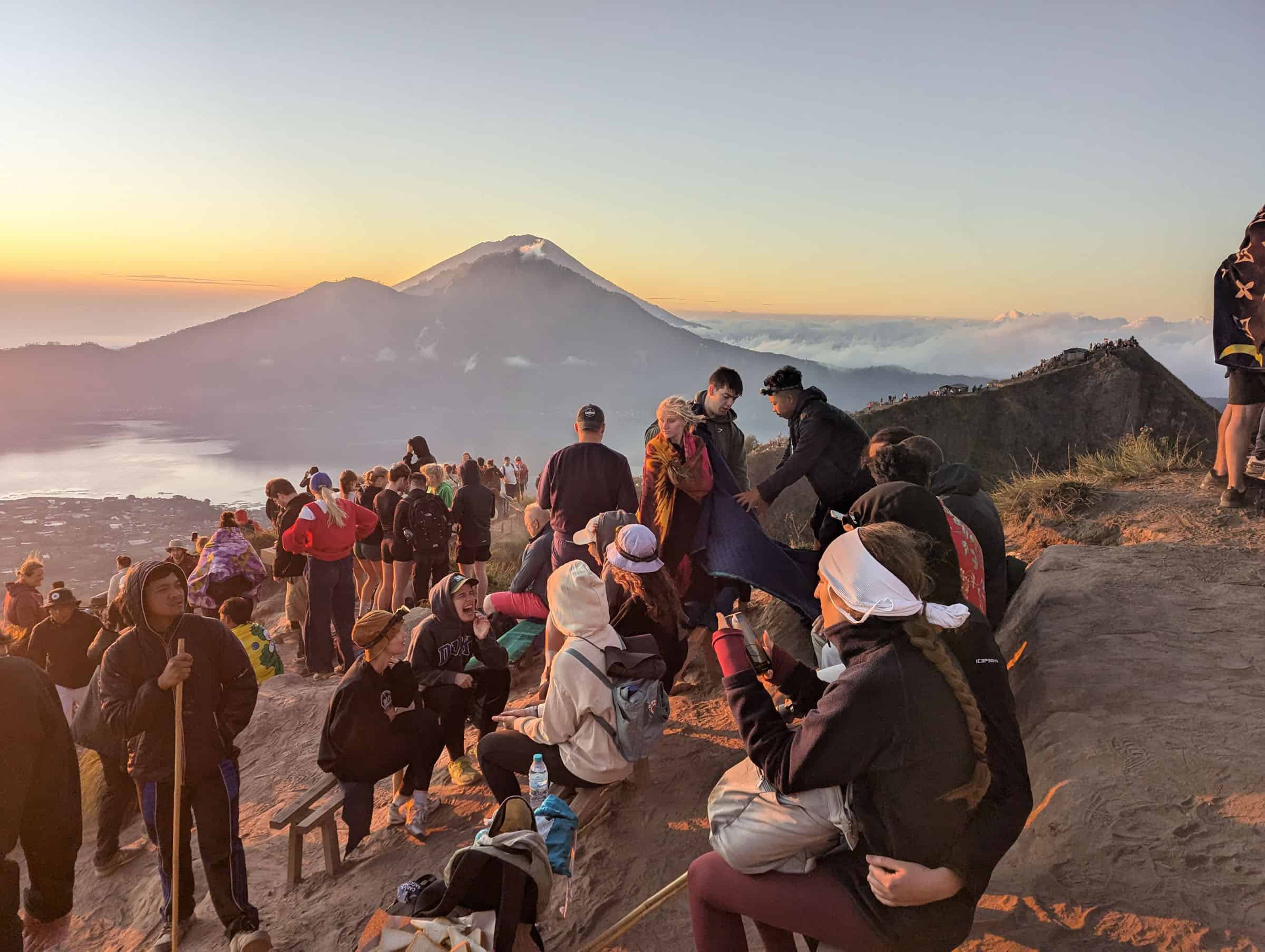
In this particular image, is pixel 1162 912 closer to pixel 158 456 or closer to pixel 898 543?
pixel 898 543

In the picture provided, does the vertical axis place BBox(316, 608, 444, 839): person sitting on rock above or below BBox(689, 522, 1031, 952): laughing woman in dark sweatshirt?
below

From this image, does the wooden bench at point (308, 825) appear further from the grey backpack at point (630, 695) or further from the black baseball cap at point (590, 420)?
the black baseball cap at point (590, 420)

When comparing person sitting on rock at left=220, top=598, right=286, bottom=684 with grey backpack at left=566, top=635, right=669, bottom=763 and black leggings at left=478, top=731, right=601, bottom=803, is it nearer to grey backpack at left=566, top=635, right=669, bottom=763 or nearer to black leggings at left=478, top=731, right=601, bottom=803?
black leggings at left=478, top=731, right=601, bottom=803

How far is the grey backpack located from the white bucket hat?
58 cm

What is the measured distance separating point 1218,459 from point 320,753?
7421 mm

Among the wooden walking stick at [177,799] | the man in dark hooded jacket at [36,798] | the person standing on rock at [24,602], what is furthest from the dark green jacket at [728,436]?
the person standing on rock at [24,602]

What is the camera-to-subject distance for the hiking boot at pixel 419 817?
4.57 m

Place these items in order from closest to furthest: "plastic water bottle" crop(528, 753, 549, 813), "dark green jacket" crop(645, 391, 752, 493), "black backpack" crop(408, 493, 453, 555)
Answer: "plastic water bottle" crop(528, 753, 549, 813), "dark green jacket" crop(645, 391, 752, 493), "black backpack" crop(408, 493, 453, 555)

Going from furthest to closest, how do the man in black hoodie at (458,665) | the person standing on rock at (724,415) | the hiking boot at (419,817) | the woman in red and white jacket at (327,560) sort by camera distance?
the woman in red and white jacket at (327,560), the person standing on rock at (724,415), the man in black hoodie at (458,665), the hiking boot at (419,817)

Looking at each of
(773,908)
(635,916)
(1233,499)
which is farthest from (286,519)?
(1233,499)

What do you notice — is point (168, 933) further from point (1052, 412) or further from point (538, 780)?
point (1052, 412)

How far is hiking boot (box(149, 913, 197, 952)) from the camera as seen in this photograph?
3989 millimetres

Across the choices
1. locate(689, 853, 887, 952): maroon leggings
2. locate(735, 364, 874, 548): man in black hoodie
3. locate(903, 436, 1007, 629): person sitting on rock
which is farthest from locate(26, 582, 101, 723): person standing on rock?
locate(903, 436, 1007, 629): person sitting on rock

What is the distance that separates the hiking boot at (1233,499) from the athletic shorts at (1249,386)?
936mm
